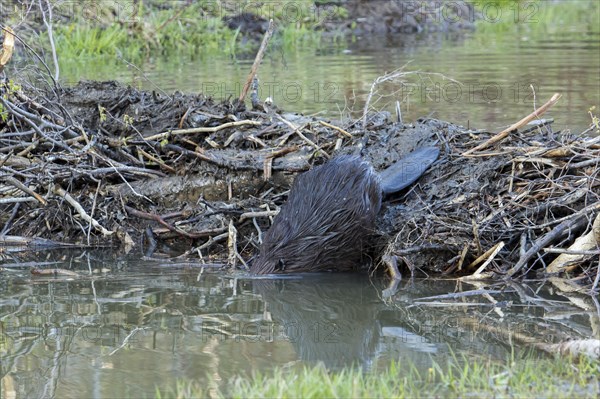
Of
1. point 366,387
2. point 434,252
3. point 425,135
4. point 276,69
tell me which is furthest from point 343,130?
point 276,69

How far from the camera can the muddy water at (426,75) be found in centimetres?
903

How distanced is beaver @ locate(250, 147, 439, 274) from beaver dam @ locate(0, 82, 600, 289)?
8.0 inches

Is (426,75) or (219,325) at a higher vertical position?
(426,75)

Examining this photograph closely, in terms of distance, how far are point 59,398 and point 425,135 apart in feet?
10.7

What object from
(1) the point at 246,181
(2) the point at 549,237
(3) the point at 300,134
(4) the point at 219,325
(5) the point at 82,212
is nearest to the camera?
(4) the point at 219,325

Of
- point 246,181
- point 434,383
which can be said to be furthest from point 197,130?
point 434,383

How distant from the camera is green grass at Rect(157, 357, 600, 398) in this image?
3207 mm

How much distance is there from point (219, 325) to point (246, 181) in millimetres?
1754

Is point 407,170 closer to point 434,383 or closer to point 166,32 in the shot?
point 434,383

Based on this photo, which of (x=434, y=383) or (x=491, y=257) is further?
(x=491, y=257)

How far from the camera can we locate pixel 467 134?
6.03m

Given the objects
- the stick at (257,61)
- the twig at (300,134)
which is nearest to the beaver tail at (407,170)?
the twig at (300,134)

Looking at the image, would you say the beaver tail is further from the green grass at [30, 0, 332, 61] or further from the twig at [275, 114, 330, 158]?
the green grass at [30, 0, 332, 61]

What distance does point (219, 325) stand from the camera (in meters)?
4.36
